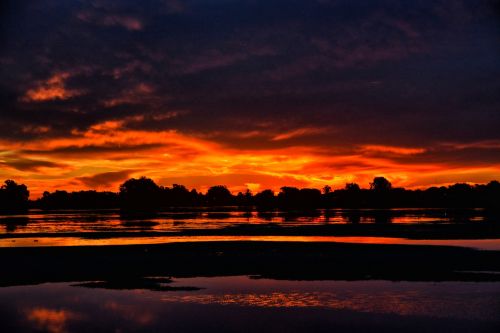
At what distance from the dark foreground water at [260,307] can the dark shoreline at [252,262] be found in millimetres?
2379

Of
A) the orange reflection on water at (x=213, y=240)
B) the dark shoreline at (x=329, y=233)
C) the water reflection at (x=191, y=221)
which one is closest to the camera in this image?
the orange reflection on water at (x=213, y=240)

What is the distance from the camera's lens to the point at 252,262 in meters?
30.5

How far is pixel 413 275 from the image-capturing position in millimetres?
25297

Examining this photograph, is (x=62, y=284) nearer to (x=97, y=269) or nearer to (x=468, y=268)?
(x=97, y=269)

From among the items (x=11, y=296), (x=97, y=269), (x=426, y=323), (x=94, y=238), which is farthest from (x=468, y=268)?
(x=94, y=238)

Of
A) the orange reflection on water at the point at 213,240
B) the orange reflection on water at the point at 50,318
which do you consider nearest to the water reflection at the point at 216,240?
the orange reflection on water at the point at 213,240

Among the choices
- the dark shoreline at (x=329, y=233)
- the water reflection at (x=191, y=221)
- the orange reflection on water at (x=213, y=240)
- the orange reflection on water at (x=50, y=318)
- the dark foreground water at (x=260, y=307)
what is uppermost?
the water reflection at (x=191, y=221)

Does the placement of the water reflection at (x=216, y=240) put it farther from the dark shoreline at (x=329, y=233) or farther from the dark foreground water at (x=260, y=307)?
the dark foreground water at (x=260, y=307)

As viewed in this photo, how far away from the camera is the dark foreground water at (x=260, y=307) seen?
16.4 meters

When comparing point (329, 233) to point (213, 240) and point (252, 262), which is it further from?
point (252, 262)

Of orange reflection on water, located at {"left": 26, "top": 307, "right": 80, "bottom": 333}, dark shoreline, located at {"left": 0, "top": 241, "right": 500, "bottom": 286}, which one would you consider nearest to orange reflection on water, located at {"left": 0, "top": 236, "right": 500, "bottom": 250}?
dark shoreline, located at {"left": 0, "top": 241, "right": 500, "bottom": 286}

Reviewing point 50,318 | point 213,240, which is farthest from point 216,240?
point 50,318

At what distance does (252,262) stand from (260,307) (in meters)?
11.7

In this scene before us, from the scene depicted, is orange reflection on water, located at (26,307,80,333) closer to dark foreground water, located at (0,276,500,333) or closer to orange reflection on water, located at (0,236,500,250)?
dark foreground water, located at (0,276,500,333)
